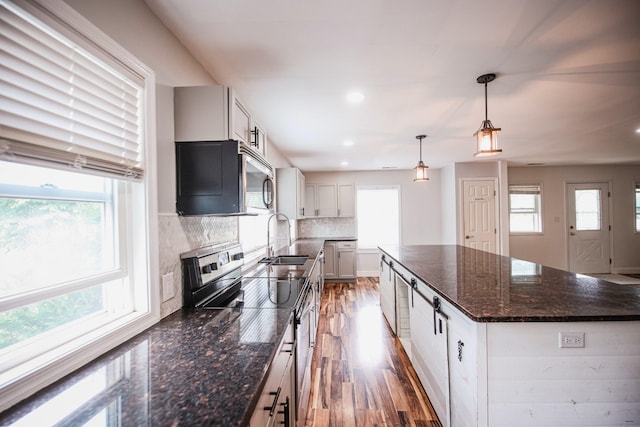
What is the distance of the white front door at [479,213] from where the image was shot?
17.9ft

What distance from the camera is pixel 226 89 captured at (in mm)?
1440

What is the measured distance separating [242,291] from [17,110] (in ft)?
4.40

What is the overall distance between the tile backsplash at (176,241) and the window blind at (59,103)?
35 cm

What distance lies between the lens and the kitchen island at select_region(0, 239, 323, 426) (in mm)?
642

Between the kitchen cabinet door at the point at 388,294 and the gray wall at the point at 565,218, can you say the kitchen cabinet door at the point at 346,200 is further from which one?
the gray wall at the point at 565,218

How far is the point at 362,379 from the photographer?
2.25 metres

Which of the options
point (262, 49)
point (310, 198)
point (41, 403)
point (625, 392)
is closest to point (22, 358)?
point (41, 403)

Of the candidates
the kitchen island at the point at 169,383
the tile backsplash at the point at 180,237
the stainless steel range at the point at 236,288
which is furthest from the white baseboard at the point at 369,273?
the kitchen island at the point at 169,383

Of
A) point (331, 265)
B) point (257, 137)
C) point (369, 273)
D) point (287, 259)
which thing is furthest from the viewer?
point (369, 273)

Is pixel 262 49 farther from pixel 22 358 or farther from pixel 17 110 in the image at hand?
pixel 22 358

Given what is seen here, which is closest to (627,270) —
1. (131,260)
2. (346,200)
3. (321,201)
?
(346,200)

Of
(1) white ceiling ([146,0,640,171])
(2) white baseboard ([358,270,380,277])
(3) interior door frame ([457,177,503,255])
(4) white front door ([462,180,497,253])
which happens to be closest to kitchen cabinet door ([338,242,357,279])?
(2) white baseboard ([358,270,380,277])

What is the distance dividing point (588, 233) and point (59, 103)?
333 inches

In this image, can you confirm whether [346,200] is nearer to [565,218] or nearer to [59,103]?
[565,218]
